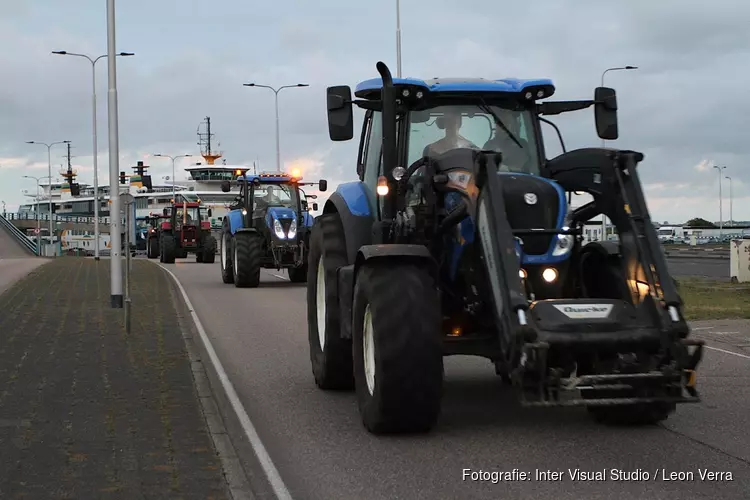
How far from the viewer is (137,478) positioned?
20.6 feet

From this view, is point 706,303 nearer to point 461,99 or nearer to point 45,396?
point 461,99

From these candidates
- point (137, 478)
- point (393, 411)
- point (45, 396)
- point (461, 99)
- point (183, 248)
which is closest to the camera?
point (137, 478)

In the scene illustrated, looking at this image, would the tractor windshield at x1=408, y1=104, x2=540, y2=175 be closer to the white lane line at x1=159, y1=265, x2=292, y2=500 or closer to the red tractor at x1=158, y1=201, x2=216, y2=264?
the white lane line at x1=159, y1=265, x2=292, y2=500

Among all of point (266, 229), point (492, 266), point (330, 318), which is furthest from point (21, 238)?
point (492, 266)

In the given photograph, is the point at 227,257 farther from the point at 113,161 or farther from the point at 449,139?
the point at 449,139

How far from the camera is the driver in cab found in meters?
8.17

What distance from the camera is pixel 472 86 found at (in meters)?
8.38

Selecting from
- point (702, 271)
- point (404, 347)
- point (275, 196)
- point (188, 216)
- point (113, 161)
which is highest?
point (113, 161)

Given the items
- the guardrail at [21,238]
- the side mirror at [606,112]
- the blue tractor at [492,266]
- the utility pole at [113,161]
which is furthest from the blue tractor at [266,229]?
the guardrail at [21,238]

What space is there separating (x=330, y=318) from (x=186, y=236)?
33920mm

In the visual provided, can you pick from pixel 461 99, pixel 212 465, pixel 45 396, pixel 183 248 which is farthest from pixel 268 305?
pixel 183 248

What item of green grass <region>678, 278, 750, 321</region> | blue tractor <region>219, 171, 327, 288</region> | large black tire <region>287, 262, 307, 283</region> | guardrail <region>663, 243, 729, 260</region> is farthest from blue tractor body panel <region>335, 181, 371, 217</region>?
guardrail <region>663, 243, 729, 260</region>

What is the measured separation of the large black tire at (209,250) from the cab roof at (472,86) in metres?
32.8

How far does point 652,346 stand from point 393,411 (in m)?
1.78
